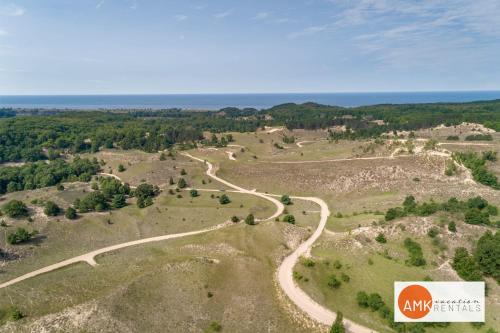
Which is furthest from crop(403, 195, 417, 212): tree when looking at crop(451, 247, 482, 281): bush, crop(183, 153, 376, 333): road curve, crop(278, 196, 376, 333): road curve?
crop(278, 196, 376, 333): road curve

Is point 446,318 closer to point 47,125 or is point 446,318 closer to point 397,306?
point 397,306

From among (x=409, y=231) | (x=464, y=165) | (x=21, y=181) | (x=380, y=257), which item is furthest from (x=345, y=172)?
(x=21, y=181)

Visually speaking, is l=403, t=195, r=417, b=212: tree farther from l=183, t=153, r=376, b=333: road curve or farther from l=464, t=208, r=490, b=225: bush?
l=183, t=153, r=376, b=333: road curve

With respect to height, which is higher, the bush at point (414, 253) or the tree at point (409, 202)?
the tree at point (409, 202)

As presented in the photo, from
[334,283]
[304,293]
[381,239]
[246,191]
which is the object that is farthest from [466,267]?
[246,191]

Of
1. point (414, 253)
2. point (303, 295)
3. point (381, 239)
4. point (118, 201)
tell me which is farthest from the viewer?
point (118, 201)

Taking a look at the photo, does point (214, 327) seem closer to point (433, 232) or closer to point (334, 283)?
point (334, 283)

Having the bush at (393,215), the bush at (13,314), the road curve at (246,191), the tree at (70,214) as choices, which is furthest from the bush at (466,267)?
the tree at (70,214)

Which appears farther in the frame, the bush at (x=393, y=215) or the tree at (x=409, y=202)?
the tree at (x=409, y=202)

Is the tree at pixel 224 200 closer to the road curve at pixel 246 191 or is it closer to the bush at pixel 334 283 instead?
the road curve at pixel 246 191
